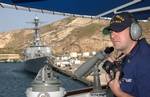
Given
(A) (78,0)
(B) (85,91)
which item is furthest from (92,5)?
(B) (85,91)

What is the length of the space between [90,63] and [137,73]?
2.33m

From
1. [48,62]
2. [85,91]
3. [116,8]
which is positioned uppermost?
[116,8]

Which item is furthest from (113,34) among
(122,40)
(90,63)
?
(90,63)

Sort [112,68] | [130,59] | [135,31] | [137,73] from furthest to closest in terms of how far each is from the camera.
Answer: [112,68] → [135,31] → [130,59] → [137,73]

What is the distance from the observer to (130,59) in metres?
5.87

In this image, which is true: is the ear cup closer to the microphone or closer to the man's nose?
the man's nose

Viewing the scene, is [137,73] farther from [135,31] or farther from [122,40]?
[135,31]

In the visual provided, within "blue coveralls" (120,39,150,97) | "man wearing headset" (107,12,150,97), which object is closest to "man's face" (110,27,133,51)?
"man wearing headset" (107,12,150,97)

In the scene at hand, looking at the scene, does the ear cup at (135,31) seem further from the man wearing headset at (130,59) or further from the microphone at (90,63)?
the microphone at (90,63)

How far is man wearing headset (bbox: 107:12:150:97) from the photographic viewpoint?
569 centimetres

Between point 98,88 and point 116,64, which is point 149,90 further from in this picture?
point 98,88

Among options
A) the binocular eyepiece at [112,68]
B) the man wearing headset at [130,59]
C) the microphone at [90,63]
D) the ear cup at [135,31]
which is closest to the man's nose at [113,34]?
the man wearing headset at [130,59]

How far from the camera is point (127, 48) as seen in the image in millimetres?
5977

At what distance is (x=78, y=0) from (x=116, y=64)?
4778 millimetres
